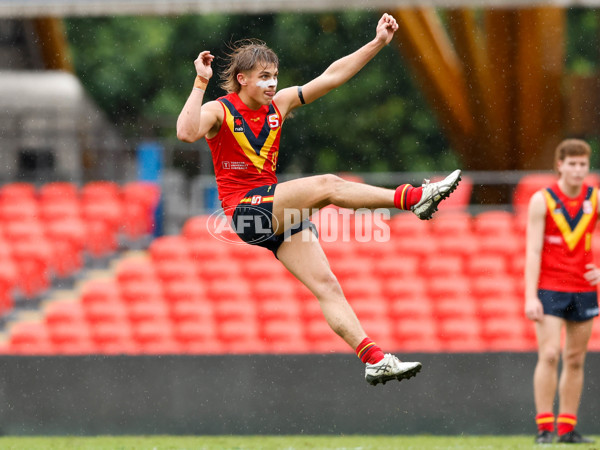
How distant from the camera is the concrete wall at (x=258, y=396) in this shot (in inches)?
303

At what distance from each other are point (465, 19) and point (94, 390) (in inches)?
251

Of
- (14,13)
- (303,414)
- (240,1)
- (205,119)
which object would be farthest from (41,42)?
(205,119)

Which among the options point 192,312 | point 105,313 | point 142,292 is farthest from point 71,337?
point 192,312

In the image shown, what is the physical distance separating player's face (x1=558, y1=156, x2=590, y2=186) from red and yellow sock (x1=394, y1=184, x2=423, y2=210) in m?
1.80

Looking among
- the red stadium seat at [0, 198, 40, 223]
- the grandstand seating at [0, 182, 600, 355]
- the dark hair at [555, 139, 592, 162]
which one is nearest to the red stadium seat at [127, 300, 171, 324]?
the grandstand seating at [0, 182, 600, 355]

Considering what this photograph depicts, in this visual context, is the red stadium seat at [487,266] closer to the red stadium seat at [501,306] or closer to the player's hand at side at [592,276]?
the red stadium seat at [501,306]

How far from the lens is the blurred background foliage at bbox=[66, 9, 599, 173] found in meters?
19.5

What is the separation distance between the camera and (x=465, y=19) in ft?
37.6

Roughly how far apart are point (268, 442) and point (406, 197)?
2.90m

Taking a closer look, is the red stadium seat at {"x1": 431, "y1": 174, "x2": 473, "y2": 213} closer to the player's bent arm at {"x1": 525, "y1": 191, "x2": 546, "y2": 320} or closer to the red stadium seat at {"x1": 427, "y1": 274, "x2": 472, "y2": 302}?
the red stadium seat at {"x1": 427, "y1": 274, "x2": 472, "y2": 302}

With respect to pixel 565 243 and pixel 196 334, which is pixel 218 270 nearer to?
pixel 196 334

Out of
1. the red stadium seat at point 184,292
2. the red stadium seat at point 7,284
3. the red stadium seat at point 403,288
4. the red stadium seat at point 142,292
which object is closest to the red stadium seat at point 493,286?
the red stadium seat at point 403,288

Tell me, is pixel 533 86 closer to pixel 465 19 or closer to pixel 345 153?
pixel 465 19

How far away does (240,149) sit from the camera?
18.1ft
